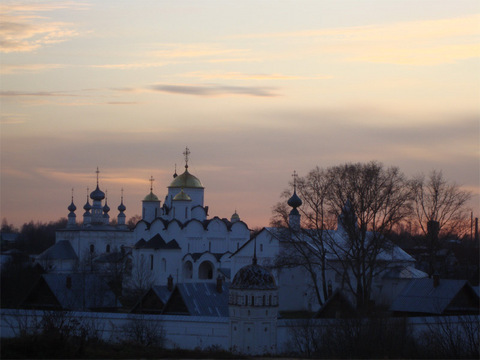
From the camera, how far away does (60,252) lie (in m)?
63.8

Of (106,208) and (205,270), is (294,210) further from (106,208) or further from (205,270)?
(106,208)

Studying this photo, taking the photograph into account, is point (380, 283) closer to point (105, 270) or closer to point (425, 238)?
point (425, 238)

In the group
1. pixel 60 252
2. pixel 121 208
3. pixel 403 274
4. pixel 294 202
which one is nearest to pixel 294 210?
pixel 294 202

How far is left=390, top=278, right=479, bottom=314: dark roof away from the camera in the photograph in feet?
106

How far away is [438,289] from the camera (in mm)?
33125

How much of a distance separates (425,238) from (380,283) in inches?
233

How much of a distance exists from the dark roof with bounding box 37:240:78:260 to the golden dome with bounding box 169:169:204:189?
11707mm

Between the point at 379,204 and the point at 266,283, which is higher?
Answer: the point at 379,204

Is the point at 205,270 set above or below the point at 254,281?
above

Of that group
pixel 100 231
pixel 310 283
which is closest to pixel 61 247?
pixel 100 231

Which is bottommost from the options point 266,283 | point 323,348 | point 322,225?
point 323,348

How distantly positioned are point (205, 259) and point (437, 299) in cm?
2031

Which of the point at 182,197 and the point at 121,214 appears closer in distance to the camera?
the point at 182,197

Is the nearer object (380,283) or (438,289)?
(438,289)
